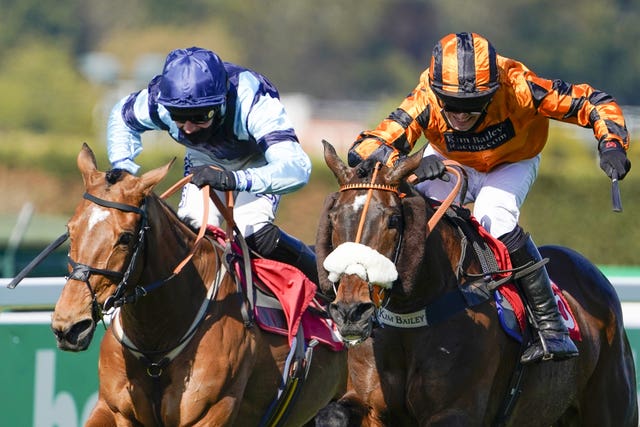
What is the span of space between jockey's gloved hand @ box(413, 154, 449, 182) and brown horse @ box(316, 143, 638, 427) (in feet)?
0.31

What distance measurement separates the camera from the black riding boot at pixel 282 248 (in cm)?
592

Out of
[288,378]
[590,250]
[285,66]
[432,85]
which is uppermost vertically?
[432,85]

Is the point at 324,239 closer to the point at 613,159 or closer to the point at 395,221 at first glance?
the point at 395,221


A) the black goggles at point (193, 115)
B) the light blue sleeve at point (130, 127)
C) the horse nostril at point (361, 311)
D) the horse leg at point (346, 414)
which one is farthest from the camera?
the light blue sleeve at point (130, 127)

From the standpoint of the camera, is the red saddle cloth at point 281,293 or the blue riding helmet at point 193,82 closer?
the blue riding helmet at point 193,82

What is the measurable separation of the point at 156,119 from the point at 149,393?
126cm

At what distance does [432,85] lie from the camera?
5457mm

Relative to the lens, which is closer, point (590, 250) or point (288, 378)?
point (288, 378)

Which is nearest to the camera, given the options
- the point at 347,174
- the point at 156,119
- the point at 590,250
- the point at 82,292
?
the point at 82,292

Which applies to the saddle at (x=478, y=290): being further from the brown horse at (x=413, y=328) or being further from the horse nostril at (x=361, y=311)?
the horse nostril at (x=361, y=311)

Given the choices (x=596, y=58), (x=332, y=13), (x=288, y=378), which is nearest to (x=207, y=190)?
(x=288, y=378)

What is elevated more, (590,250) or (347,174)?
(347,174)

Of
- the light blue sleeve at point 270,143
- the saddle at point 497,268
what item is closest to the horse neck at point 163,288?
the light blue sleeve at point 270,143

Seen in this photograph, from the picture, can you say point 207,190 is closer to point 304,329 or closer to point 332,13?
point 304,329
